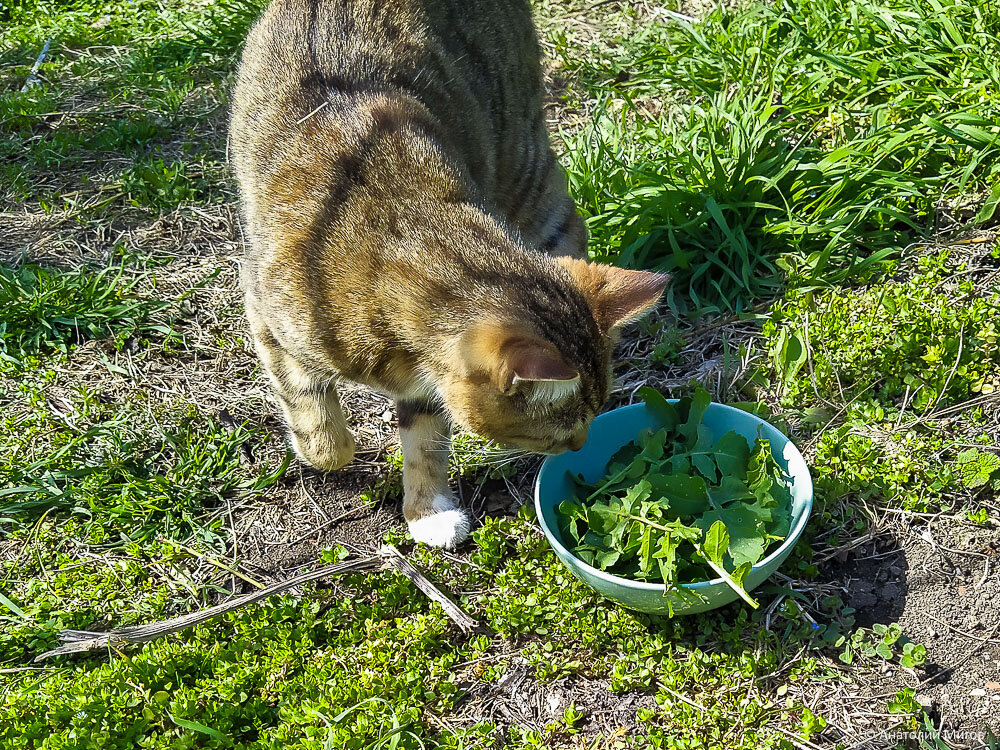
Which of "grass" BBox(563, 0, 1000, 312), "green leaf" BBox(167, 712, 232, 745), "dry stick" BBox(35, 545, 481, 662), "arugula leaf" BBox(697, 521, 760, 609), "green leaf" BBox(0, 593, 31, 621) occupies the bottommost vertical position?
"green leaf" BBox(167, 712, 232, 745)

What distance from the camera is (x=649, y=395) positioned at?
3.16 m

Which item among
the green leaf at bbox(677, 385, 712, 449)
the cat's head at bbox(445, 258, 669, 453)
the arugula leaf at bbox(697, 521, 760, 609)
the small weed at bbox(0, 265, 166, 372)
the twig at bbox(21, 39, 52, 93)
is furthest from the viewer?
the twig at bbox(21, 39, 52, 93)

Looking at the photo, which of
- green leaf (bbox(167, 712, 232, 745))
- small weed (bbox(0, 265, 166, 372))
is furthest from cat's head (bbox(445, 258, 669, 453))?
small weed (bbox(0, 265, 166, 372))

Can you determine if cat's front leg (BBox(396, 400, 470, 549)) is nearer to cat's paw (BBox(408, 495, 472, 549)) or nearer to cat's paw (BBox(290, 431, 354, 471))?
cat's paw (BBox(408, 495, 472, 549))

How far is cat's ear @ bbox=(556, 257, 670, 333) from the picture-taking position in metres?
Answer: 2.68

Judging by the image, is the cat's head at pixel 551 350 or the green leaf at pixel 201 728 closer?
the cat's head at pixel 551 350

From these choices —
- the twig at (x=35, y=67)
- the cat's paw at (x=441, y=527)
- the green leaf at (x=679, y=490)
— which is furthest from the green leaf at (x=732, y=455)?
the twig at (x=35, y=67)

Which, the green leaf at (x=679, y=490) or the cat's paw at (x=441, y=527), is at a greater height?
the green leaf at (x=679, y=490)

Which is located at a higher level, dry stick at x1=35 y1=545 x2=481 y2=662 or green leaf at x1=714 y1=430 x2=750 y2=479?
green leaf at x1=714 y1=430 x2=750 y2=479

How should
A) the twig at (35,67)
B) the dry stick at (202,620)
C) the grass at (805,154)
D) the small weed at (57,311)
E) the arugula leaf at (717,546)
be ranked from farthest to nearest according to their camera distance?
the twig at (35,67)
the small weed at (57,311)
the grass at (805,154)
the dry stick at (202,620)
the arugula leaf at (717,546)

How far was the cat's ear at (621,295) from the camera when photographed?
268cm

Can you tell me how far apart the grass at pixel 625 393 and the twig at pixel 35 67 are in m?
0.31

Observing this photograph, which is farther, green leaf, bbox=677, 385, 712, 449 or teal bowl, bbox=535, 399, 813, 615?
green leaf, bbox=677, 385, 712, 449

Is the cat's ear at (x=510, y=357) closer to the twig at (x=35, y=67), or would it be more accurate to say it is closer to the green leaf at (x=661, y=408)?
the green leaf at (x=661, y=408)
